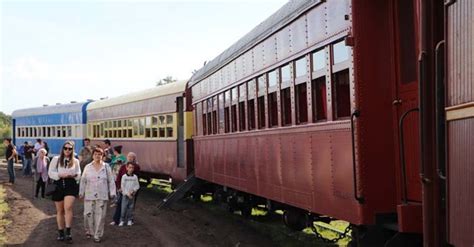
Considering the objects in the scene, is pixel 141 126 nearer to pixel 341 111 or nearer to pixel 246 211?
pixel 246 211

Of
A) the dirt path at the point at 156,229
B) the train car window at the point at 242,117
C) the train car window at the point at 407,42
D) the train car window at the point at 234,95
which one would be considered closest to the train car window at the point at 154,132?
the dirt path at the point at 156,229

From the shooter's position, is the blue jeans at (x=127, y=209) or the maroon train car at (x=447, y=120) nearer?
the maroon train car at (x=447, y=120)

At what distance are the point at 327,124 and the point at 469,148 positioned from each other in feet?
9.98

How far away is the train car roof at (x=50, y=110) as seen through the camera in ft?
99.8

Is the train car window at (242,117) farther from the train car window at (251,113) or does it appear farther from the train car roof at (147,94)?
the train car roof at (147,94)

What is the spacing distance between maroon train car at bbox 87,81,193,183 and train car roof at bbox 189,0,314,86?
384cm

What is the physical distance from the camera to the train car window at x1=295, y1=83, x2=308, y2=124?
25.2 feet

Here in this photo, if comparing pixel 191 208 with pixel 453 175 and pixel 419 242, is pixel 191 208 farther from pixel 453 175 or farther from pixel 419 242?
pixel 453 175

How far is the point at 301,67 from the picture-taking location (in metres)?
7.71

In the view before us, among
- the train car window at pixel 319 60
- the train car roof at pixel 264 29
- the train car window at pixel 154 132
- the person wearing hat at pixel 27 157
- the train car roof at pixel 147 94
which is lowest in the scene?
the person wearing hat at pixel 27 157

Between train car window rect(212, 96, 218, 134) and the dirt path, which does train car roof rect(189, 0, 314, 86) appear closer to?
train car window rect(212, 96, 218, 134)

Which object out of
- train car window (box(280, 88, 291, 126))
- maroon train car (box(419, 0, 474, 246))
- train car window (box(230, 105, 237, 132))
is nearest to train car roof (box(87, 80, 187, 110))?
train car window (box(230, 105, 237, 132))

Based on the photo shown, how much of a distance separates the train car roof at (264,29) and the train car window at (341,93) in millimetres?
931

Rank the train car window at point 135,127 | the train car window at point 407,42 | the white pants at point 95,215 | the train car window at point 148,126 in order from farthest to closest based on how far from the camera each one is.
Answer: the train car window at point 135,127 → the train car window at point 148,126 → the white pants at point 95,215 → the train car window at point 407,42
